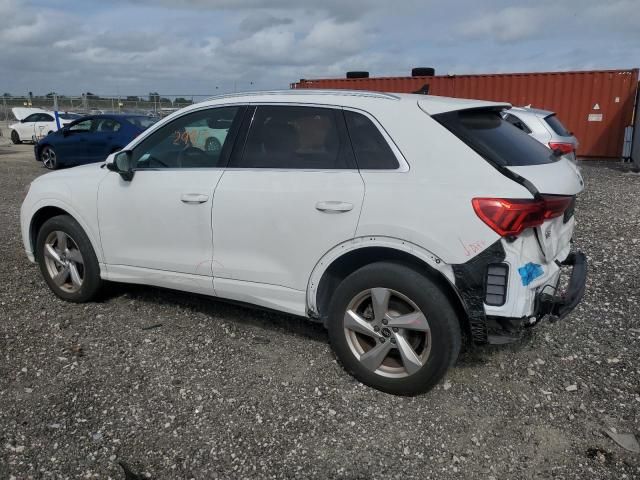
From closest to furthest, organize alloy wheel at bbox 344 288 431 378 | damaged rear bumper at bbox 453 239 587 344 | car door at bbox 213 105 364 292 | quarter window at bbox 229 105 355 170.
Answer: damaged rear bumper at bbox 453 239 587 344 < alloy wheel at bbox 344 288 431 378 < car door at bbox 213 105 364 292 < quarter window at bbox 229 105 355 170

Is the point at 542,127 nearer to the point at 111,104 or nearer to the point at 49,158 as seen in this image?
the point at 49,158

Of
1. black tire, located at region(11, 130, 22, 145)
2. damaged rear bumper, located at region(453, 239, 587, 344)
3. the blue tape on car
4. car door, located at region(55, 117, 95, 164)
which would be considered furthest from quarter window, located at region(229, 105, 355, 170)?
black tire, located at region(11, 130, 22, 145)

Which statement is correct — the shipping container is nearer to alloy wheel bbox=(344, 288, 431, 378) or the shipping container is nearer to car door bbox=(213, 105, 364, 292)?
car door bbox=(213, 105, 364, 292)

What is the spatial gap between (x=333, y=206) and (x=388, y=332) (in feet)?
2.67

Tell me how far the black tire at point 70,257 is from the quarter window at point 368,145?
2438 mm

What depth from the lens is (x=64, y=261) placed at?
15.5 feet

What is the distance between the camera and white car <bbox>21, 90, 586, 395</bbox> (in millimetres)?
3006

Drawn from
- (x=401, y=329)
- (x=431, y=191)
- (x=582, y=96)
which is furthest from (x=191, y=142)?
(x=582, y=96)

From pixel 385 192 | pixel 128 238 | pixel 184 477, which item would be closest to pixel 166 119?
pixel 128 238

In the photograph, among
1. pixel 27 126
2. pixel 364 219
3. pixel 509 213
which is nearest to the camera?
pixel 509 213

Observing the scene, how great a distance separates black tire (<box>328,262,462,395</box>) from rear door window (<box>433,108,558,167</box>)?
31.4 inches

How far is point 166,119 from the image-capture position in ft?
13.8

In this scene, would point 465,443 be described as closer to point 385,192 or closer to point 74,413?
point 385,192

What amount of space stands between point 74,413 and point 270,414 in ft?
3.71
